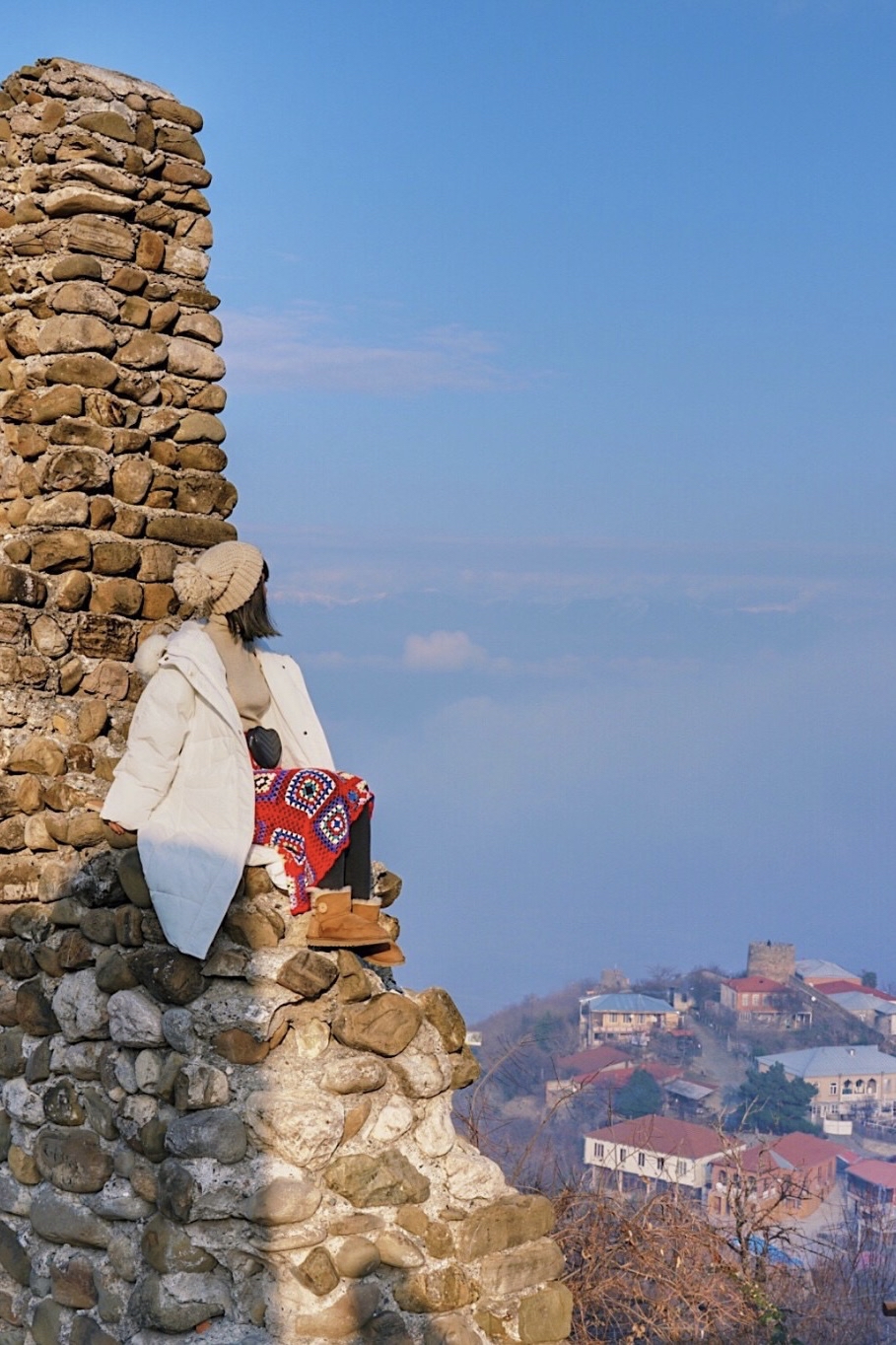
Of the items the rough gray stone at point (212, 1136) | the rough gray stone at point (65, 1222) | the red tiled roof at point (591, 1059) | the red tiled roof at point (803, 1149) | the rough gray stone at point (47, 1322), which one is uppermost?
the rough gray stone at point (212, 1136)

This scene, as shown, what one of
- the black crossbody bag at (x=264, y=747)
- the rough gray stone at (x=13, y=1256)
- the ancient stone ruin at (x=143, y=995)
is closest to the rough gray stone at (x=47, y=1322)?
the ancient stone ruin at (x=143, y=995)

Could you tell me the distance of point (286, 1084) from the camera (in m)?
5.43

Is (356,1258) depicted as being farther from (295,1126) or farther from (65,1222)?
(65,1222)

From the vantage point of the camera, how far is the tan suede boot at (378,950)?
5.73 meters

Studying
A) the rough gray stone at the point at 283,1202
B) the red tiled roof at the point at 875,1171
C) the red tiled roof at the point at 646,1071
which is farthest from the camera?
the red tiled roof at the point at 875,1171

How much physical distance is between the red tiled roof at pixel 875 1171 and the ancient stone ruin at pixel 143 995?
35.1ft

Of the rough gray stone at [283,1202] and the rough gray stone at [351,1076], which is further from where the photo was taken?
the rough gray stone at [351,1076]

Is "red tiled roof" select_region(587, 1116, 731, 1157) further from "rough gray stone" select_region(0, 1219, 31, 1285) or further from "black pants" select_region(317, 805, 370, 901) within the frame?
"black pants" select_region(317, 805, 370, 901)

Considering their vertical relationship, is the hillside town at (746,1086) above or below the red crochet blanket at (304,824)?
below

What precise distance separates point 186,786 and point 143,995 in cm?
69

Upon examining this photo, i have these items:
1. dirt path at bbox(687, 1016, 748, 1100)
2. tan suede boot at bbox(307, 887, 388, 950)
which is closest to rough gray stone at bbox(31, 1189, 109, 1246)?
tan suede boot at bbox(307, 887, 388, 950)

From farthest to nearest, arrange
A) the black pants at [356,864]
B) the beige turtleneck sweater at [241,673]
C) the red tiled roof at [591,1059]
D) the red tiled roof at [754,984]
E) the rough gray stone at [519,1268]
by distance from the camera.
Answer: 1. the red tiled roof at [754,984]
2. the red tiled roof at [591,1059]
3. the beige turtleneck sweater at [241,673]
4. the black pants at [356,864]
5. the rough gray stone at [519,1268]

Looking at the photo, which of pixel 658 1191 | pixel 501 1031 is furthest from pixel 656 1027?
pixel 658 1191

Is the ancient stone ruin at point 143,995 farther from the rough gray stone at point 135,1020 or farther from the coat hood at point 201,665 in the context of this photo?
the coat hood at point 201,665
